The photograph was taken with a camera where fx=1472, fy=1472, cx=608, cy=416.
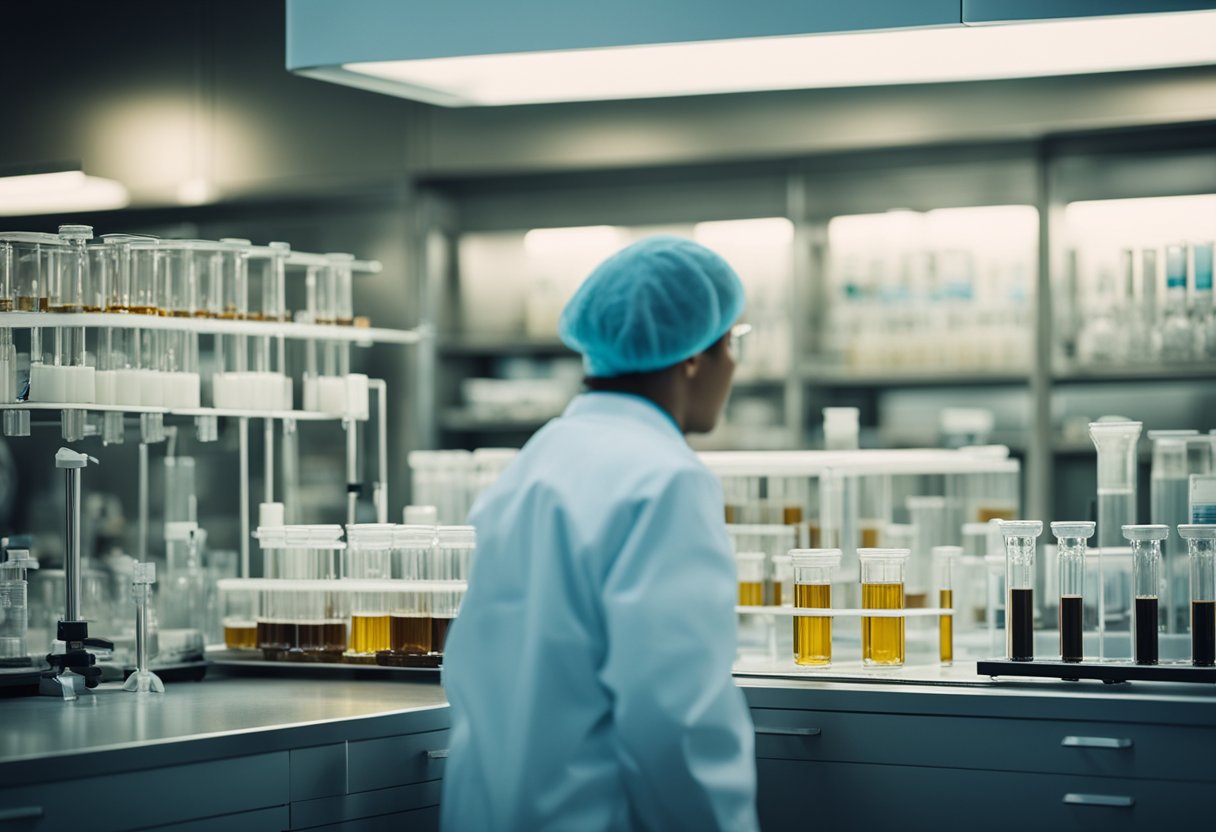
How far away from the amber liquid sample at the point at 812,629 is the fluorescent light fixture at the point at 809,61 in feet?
2.87

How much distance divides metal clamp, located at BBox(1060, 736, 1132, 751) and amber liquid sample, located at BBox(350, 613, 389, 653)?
1.16m

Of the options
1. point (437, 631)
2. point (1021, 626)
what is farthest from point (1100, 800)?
point (437, 631)

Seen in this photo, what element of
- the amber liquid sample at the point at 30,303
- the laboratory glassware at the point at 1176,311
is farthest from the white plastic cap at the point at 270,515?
the laboratory glassware at the point at 1176,311

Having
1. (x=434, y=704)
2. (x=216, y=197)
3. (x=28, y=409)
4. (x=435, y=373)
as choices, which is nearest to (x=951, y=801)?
(x=434, y=704)

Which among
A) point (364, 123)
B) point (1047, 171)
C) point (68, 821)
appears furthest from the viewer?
point (364, 123)

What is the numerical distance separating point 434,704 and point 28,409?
0.84m

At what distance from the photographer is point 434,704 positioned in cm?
227

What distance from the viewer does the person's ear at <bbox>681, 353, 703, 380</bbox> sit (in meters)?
1.84

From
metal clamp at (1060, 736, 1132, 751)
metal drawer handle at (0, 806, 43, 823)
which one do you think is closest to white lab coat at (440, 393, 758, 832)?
metal drawer handle at (0, 806, 43, 823)

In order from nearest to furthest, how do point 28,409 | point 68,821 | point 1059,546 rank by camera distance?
point 68,821 < point 1059,546 < point 28,409

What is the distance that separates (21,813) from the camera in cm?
177

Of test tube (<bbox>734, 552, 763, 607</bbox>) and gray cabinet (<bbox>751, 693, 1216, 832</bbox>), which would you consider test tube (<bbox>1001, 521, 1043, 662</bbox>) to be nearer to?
gray cabinet (<bbox>751, 693, 1216, 832</bbox>)

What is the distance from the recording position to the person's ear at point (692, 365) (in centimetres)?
184

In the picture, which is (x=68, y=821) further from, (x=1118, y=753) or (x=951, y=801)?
(x=1118, y=753)
